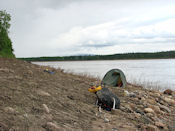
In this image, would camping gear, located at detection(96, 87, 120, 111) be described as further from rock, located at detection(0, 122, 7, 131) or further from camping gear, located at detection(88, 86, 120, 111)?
rock, located at detection(0, 122, 7, 131)

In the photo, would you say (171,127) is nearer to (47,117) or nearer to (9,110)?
(47,117)

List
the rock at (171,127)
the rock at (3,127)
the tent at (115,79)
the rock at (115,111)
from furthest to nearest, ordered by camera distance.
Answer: the tent at (115,79), the rock at (115,111), the rock at (171,127), the rock at (3,127)

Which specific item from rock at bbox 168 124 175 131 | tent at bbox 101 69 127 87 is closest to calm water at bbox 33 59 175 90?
tent at bbox 101 69 127 87

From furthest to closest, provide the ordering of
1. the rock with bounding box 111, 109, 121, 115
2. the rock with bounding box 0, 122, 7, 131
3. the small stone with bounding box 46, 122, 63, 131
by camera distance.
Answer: the rock with bounding box 111, 109, 121, 115 < the small stone with bounding box 46, 122, 63, 131 < the rock with bounding box 0, 122, 7, 131

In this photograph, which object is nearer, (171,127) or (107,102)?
(171,127)

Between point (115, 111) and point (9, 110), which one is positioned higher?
point (9, 110)

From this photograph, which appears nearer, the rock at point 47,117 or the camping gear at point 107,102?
the rock at point 47,117

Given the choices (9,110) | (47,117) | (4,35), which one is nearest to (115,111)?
(47,117)

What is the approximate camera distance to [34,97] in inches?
158

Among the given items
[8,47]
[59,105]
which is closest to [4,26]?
[8,47]

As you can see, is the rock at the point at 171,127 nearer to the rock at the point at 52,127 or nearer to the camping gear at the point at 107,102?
the camping gear at the point at 107,102

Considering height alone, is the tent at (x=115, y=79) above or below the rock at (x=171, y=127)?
above

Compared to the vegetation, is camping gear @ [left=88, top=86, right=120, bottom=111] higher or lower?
lower

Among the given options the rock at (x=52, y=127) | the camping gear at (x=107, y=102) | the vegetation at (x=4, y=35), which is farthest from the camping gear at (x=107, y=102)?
the vegetation at (x=4, y=35)
